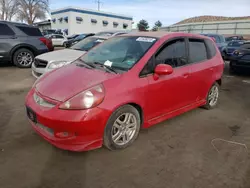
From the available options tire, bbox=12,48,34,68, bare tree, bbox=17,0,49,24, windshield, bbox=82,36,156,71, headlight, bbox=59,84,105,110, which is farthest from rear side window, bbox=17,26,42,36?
bare tree, bbox=17,0,49,24

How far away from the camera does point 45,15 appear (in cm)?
5053

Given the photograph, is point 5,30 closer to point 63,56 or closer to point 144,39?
point 63,56

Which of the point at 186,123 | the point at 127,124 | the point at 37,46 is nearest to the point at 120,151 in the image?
the point at 127,124

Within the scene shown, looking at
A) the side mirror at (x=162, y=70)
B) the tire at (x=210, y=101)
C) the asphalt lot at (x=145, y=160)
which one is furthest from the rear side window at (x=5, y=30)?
the tire at (x=210, y=101)

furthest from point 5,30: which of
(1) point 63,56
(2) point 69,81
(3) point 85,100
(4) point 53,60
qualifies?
(3) point 85,100

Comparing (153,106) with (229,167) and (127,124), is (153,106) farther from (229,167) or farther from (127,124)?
(229,167)

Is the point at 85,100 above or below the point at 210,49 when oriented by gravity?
below

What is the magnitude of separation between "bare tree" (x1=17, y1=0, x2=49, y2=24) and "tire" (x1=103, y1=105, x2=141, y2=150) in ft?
164

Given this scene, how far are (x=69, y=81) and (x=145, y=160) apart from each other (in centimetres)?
147

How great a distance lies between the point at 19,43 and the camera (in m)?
8.68

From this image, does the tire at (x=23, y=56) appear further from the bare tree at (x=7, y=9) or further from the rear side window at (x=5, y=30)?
the bare tree at (x=7, y=9)

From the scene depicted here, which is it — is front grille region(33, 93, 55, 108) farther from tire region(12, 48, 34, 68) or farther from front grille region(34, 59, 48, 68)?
tire region(12, 48, 34, 68)

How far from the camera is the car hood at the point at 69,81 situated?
9.14ft

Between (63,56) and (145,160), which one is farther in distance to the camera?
(63,56)
